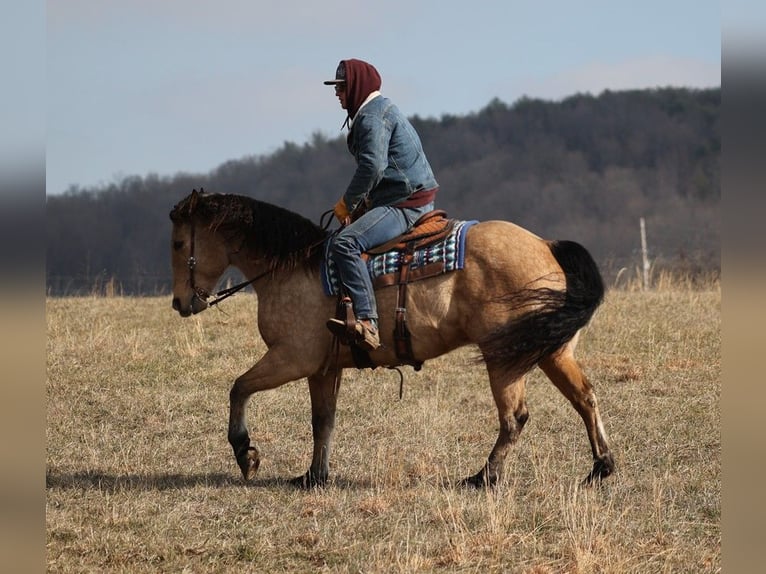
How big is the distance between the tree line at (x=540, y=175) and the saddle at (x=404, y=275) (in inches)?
2313

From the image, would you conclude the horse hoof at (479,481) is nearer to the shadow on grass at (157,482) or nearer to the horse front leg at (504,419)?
the horse front leg at (504,419)

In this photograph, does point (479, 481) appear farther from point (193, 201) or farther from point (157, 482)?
point (193, 201)

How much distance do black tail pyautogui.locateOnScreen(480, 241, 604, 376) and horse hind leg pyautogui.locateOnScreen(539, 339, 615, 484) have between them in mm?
390

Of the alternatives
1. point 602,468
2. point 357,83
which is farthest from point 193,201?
point 602,468

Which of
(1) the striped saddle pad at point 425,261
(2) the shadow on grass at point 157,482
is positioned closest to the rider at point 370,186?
(1) the striped saddle pad at point 425,261

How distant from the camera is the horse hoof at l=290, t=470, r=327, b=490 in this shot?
757 centimetres

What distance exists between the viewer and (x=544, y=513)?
21.6 ft

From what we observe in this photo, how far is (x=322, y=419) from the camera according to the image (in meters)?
7.89

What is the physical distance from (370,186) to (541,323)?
1557mm

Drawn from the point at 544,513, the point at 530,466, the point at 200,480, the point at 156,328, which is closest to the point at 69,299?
the point at 156,328

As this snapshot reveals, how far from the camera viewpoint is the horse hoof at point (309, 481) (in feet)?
24.8
